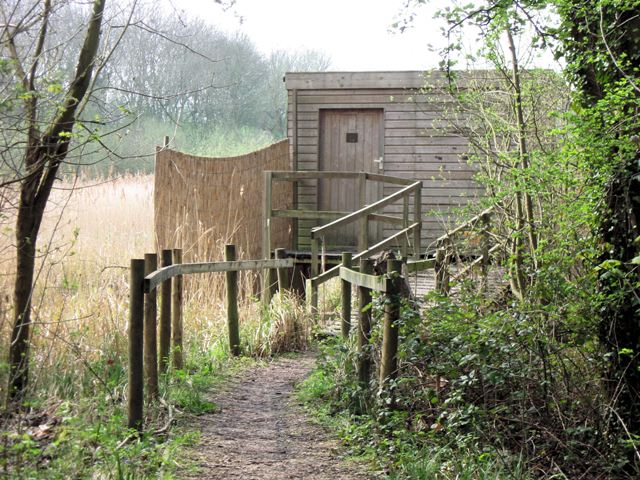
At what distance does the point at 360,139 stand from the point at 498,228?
6476 millimetres

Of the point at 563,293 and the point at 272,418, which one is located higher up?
the point at 563,293

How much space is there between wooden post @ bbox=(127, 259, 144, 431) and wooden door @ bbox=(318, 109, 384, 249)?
8992mm

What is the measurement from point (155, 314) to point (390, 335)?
1511 millimetres

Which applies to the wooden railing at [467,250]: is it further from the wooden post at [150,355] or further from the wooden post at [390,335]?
the wooden post at [150,355]

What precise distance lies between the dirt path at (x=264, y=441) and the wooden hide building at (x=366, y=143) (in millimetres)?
7345

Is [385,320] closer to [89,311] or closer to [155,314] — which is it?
[155,314]

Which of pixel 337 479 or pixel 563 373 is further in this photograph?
pixel 563 373

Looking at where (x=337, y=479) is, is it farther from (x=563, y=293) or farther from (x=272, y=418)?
(x=563, y=293)

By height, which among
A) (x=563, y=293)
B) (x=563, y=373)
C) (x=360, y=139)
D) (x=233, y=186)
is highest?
(x=360, y=139)

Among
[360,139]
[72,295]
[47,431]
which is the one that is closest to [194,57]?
→ [360,139]

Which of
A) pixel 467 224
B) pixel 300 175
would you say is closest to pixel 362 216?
pixel 300 175

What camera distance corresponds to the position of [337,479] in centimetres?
464

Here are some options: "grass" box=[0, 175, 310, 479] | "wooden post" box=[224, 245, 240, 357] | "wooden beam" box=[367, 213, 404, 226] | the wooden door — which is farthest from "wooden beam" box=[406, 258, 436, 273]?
the wooden door

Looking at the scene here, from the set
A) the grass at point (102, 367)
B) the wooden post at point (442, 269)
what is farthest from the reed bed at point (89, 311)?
the wooden post at point (442, 269)
